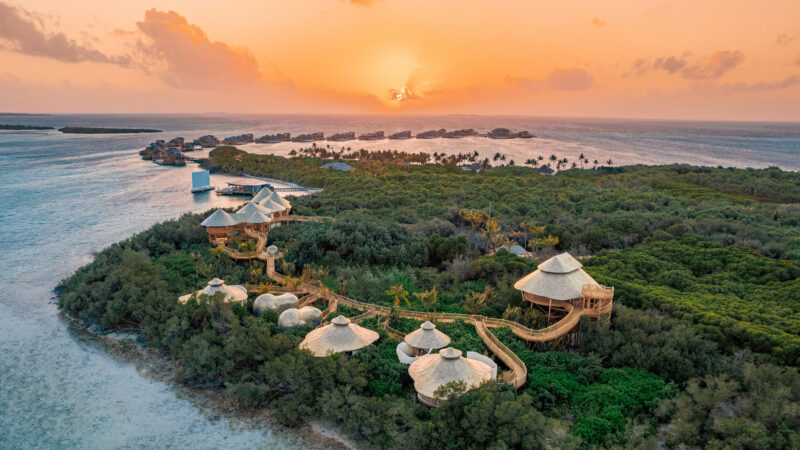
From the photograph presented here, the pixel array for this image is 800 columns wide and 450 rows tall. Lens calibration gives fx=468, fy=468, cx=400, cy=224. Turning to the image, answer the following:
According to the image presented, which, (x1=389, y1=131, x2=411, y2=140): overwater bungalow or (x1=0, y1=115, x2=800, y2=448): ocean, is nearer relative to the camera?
(x1=0, y1=115, x2=800, y2=448): ocean

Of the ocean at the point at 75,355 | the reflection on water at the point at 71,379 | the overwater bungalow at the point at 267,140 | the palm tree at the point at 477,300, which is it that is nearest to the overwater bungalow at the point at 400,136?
the overwater bungalow at the point at 267,140

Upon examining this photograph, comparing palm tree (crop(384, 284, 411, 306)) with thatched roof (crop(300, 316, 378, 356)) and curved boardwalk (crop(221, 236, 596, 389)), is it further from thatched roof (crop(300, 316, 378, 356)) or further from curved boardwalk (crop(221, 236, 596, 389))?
thatched roof (crop(300, 316, 378, 356))

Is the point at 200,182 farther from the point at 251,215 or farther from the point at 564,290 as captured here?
the point at 564,290

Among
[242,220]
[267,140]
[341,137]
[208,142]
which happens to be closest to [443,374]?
[242,220]

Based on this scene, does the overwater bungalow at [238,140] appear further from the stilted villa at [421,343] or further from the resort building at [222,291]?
the stilted villa at [421,343]

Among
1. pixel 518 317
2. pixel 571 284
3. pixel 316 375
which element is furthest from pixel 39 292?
pixel 571 284

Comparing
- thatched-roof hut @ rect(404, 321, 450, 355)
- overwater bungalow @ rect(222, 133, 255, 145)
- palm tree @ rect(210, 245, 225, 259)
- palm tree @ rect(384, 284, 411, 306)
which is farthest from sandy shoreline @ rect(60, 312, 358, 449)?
overwater bungalow @ rect(222, 133, 255, 145)
